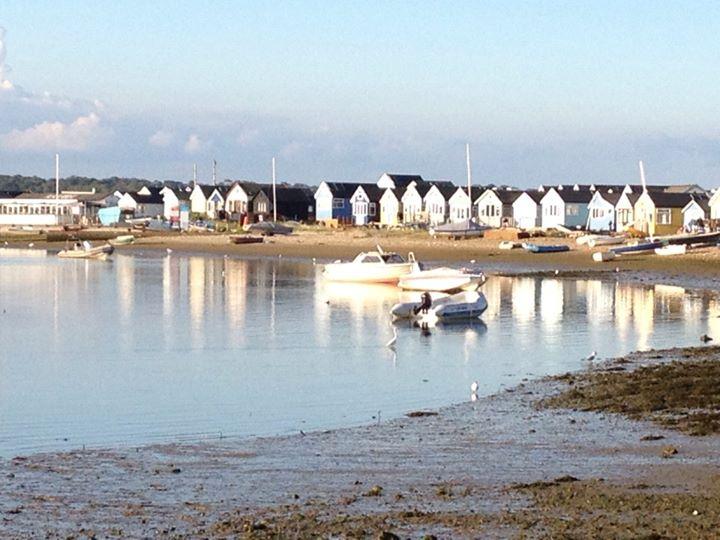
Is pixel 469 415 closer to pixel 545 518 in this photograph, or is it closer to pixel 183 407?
pixel 183 407

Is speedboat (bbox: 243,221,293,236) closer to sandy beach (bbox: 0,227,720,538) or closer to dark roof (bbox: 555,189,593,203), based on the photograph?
dark roof (bbox: 555,189,593,203)

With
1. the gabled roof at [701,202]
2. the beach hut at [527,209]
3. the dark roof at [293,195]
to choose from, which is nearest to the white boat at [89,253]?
the beach hut at [527,209]

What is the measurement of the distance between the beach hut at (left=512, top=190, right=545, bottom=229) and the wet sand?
99859 millimetres

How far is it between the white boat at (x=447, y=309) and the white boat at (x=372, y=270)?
16136mm

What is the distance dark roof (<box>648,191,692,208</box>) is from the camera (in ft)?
334

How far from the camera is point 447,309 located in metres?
37.3

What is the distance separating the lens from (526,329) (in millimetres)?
35750

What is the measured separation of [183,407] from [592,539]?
11.6 m

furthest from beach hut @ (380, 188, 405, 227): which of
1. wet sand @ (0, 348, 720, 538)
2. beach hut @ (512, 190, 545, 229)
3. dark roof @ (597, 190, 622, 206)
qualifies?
wet sand @ (0, 348, 720, 538)

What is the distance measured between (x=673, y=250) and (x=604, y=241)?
10.9 meters

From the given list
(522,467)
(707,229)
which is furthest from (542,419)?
(707,229)

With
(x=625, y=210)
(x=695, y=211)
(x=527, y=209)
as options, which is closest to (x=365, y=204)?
(x=527, y=209)

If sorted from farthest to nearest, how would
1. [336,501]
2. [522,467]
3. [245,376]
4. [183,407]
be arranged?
[245,376]
[183,407]
[522,467]
[336,501]

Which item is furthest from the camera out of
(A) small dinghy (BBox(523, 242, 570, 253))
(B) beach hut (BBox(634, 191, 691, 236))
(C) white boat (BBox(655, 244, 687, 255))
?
(B) beach hut (BBox(634, 191, 691, 236))
